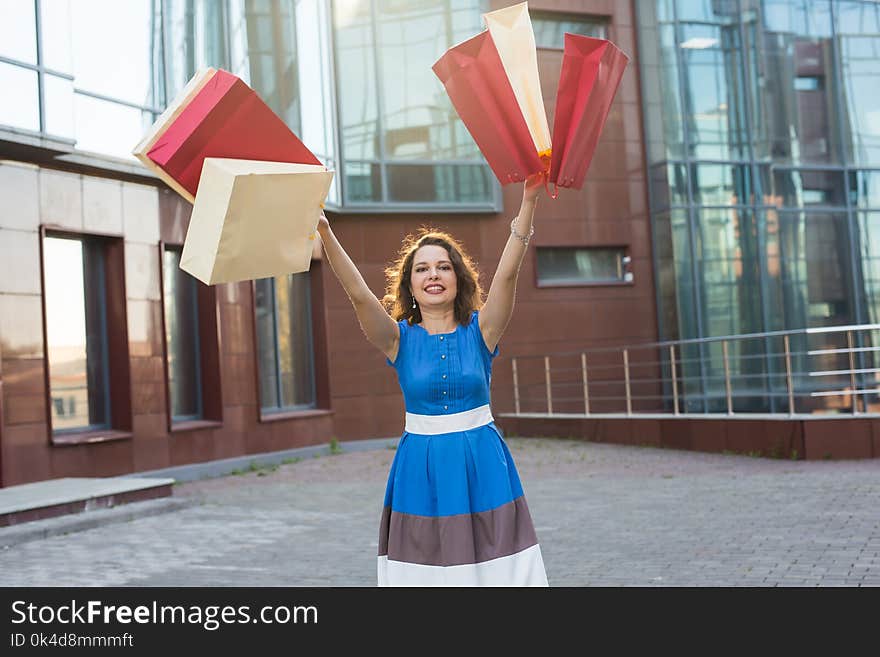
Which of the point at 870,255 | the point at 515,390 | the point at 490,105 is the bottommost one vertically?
the point at 515,390

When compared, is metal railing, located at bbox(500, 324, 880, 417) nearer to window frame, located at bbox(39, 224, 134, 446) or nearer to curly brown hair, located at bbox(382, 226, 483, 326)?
window frame, located at bbox(39, 224, 134, 446)

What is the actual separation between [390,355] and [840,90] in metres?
17.9

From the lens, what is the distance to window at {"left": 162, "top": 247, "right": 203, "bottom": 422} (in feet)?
46.6

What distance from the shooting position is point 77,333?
12.6m

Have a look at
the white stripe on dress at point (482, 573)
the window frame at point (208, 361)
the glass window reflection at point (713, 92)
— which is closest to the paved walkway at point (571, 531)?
the window frame at point (208, 361)

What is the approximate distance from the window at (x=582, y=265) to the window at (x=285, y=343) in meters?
4.34

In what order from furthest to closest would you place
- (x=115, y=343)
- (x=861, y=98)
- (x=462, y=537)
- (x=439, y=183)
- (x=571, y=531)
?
(x=861, y=98)
(x=439, y=183)
(x=115, y=343)
(x=571, y=531)
(x=462, y=537)

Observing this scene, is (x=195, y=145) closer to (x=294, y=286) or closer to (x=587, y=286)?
(x=294, y=286)

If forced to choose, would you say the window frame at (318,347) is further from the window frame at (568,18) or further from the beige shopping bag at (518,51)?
the beige shopping bag at (518,51)

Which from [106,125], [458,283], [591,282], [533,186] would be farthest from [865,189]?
[533,186]

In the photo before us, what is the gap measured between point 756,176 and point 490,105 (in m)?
15.9

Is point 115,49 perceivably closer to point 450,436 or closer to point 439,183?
point 439,183

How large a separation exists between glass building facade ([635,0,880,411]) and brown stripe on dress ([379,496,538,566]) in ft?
47.8

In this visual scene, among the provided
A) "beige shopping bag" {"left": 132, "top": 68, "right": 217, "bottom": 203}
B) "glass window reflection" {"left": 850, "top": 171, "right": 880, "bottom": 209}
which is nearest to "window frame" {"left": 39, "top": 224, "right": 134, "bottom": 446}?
"beige shopping bag" {"left": 132, "top": 68, "right": 217, "bottom": 203}
